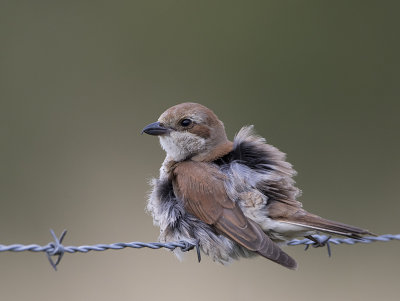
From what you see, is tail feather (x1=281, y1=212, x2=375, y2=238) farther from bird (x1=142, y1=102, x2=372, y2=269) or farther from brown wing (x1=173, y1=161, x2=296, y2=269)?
brown wing (x1=173, y1=161, x2=296, y2=269)

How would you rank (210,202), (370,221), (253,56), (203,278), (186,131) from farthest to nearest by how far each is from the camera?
(253,56)
(370,221)
(203,278)
(186,131)
(210,202)

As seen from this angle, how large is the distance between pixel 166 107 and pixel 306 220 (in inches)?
132

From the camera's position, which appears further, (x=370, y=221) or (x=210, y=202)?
(x=370, y=221)

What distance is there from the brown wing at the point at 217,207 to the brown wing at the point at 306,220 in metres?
0.16

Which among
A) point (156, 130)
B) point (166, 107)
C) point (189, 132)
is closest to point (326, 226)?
point (189, 132)

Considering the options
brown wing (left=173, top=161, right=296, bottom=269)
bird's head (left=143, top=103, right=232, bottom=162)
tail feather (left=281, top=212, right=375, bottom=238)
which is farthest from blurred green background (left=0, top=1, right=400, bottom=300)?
tail feather (left=281, top=212, right=375, bottom=238)

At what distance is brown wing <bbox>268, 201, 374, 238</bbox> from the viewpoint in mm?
3338

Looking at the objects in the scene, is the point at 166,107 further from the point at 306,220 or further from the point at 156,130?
the point at 306,220

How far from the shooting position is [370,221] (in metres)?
6.17

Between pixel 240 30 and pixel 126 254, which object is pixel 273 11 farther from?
pixel 126 254

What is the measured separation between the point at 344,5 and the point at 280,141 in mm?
1841

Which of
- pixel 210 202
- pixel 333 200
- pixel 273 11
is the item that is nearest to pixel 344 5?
pixel 273 11

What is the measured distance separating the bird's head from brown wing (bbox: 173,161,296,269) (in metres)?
0.22

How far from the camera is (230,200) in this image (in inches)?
144
